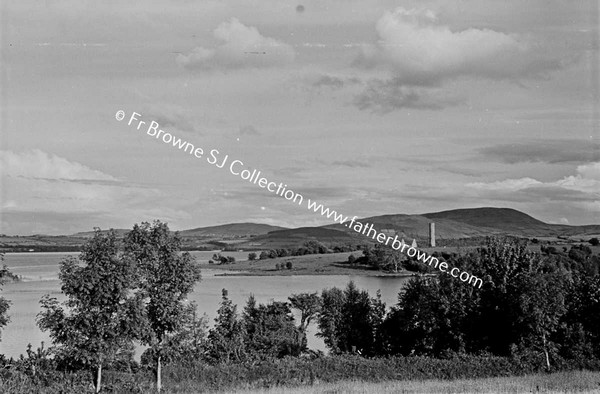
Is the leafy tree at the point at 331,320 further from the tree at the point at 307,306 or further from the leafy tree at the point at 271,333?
the tree at the point at 307,306

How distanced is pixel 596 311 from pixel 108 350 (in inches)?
695

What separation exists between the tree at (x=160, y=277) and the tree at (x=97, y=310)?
781 mm

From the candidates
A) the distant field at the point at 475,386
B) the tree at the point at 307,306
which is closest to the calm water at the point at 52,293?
the tree at the point at 307,306

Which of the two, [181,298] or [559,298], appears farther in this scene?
[559,298]

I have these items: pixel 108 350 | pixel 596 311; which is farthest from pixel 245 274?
pixel 108 350

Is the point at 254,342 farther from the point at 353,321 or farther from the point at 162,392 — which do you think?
the point at 162,392

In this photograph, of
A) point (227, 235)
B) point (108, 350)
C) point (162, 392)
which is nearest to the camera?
point (108, 350)

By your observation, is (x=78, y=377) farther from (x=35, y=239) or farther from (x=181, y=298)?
(x=35, y=239)

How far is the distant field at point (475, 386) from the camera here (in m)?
18.8

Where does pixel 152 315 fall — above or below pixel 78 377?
above

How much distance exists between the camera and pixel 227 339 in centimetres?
2658

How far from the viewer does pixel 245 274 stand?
84312 millimetres

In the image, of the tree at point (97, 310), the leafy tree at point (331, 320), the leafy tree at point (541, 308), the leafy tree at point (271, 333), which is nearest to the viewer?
the tree at point (97, 310)

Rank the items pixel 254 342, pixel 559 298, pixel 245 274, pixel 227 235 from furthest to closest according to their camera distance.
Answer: pixel 227 235 → pixel 245 274 → pixel 254 342 → pixel 559 298
